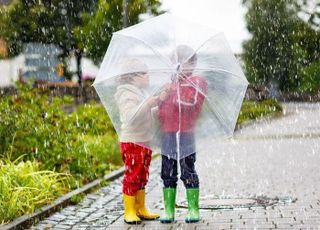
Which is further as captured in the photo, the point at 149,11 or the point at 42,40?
the point at 42,40

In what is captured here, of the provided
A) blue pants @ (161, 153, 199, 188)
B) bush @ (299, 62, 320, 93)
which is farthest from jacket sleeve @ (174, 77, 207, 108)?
bush @ (299, 62, 320, 93)

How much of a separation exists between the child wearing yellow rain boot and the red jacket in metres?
0.15

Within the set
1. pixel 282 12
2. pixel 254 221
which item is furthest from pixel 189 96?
pixel 282 12

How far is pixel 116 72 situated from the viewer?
24.8 feet

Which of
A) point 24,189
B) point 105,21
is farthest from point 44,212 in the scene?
point 105,21

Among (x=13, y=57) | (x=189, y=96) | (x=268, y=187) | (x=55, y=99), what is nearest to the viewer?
(x=189, y=96)

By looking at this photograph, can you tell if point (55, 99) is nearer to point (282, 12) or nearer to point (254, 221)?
point (254, 221)

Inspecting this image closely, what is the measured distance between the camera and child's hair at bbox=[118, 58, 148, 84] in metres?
7.44

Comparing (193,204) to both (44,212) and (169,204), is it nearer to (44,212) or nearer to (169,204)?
(169,204)

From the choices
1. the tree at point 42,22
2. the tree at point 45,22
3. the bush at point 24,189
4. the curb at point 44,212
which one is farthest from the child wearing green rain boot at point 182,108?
the tree at point 42,22

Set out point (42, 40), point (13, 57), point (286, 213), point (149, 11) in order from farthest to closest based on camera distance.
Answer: point (13, 57) < point (42, 40) < point (149, 11) < point (286, 213)

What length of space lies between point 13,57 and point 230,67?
169 ft

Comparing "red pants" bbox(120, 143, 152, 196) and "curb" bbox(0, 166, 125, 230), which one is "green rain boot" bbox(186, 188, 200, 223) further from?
"curb" bbox(0, 166, 125, 230)

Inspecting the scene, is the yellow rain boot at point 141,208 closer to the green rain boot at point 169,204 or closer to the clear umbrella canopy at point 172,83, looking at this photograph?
the green rain boot at point 169,204
